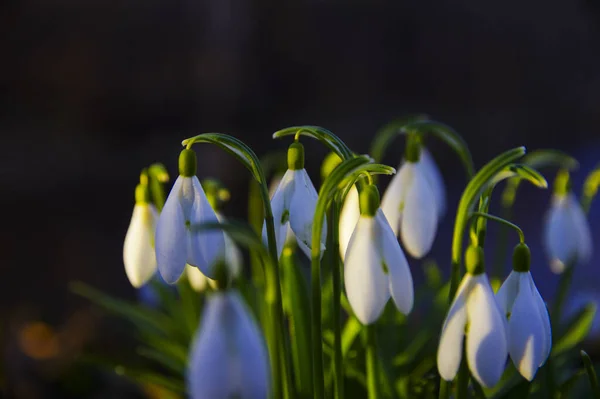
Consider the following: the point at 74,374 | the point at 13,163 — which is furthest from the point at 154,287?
the point at 13,163

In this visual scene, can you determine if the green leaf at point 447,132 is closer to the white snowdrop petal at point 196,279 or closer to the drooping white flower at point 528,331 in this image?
the drooping white flower at point 528,331

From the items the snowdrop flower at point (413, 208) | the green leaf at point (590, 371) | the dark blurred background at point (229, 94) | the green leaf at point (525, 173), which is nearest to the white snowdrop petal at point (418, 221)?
the snowdrop flower at point (413, 208)

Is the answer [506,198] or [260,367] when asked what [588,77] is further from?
[260,367]

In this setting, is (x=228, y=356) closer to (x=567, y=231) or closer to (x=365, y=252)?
(x=365, y=252)

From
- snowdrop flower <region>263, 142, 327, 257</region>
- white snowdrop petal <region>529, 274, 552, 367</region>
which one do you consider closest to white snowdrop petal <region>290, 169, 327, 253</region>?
snowdrop flower <region>263, 142, 327, 257</region>

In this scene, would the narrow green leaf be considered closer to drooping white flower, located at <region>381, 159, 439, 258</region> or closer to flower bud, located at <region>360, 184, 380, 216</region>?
drooping white flower, located at <region>381, 159, 439, 258</region>

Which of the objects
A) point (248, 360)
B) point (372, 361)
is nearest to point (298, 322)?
point (372, 361)
